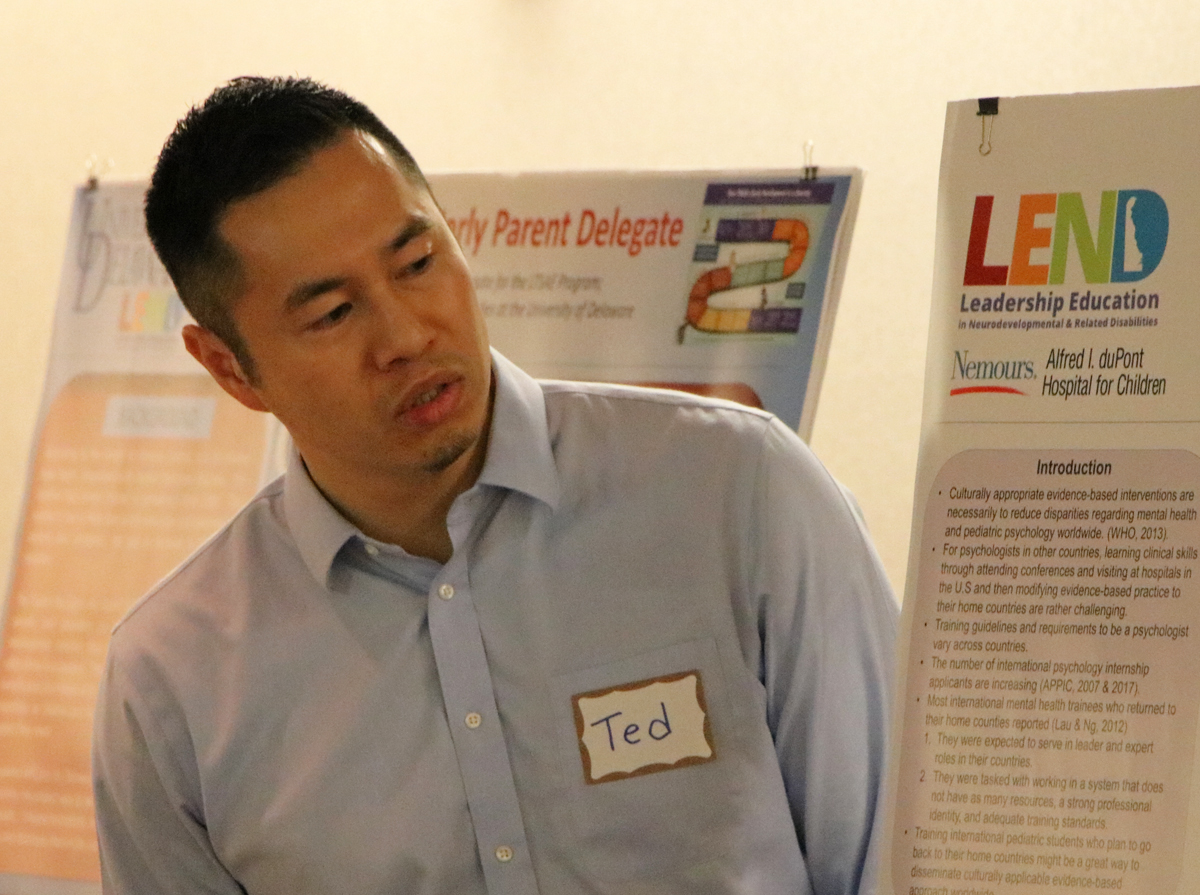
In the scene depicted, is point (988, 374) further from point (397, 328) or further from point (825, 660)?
point (397, 328)

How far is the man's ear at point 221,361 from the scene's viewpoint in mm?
1626

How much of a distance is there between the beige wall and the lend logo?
83.9 inches

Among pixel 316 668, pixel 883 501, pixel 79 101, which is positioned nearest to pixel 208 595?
pixel 316 668

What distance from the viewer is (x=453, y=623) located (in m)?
1.50

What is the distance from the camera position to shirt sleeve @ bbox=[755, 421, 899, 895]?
144 centimetres

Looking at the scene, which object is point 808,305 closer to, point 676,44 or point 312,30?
point 676,44

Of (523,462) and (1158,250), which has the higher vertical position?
(1158,250)

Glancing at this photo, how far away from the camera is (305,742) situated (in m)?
1.53

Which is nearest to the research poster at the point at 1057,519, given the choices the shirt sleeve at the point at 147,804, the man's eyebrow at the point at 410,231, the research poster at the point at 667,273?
the man's eyebrow at the point at 410,231

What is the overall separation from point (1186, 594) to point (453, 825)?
0.79 m

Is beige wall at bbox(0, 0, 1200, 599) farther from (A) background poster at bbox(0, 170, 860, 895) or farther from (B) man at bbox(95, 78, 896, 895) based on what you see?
Result: (B) man at bbox(95, 78, 896, 895)

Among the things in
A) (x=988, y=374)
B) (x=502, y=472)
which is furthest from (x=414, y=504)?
(x=988, y=374)

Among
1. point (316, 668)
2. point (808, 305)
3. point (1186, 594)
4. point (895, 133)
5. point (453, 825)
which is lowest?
point (453, 825)

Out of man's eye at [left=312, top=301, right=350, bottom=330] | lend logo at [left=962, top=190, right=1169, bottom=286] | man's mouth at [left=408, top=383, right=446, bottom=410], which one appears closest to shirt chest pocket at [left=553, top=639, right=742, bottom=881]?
man's mouth at [left=408, top=383, right=446, bottom=410]
